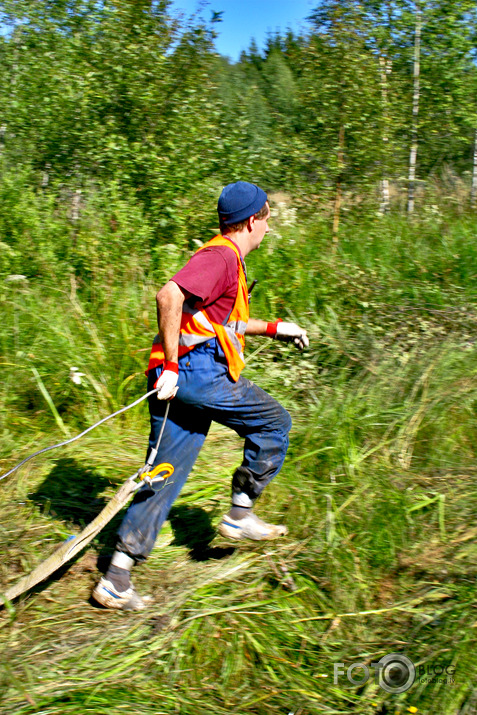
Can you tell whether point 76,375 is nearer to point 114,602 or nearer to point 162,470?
point 162,470

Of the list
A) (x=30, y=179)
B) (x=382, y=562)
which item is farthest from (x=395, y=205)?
(x=382, y=562)

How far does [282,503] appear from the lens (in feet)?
12.3

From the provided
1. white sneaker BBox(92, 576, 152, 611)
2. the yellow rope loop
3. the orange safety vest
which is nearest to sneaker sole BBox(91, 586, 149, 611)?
white sneaker BBox(92, 576, 152, 611)

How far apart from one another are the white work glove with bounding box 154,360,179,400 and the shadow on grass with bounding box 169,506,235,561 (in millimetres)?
1089

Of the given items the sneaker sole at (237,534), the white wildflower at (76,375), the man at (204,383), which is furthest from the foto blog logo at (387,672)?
the white wildflower at (76,375)

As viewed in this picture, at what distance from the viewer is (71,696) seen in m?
2.49

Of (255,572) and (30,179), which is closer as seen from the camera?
(255,572)

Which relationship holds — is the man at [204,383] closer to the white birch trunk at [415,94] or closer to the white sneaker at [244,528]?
the white sneaker at [244,528]

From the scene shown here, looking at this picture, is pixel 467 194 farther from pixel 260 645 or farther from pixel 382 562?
pixel 260 645

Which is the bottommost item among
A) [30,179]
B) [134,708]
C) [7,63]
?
[134,708]

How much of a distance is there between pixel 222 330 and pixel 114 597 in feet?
4.24

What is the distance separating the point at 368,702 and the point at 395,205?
6683 mm

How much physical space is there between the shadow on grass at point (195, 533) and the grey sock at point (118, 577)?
52 centimetres

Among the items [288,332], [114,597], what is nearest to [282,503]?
[288,332]
